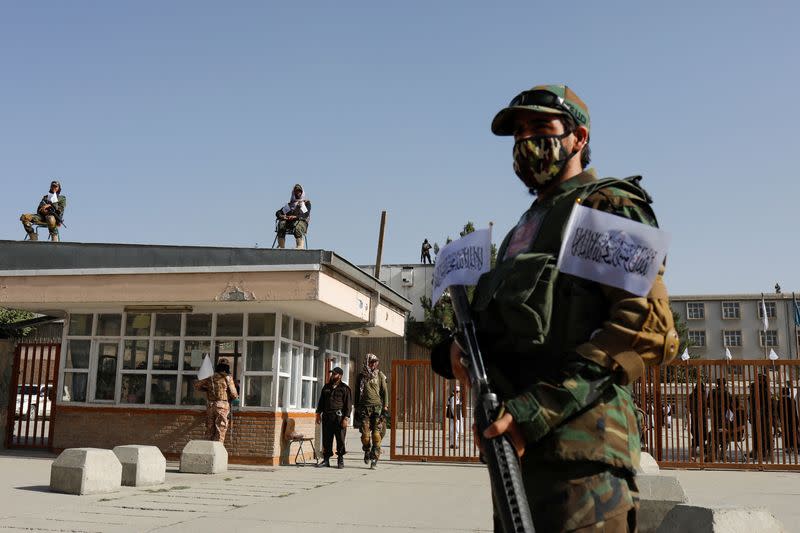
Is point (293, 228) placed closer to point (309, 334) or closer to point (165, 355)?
point (309, 334)

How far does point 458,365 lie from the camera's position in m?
2.58

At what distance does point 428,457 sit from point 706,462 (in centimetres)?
560

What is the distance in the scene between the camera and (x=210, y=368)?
14.8 m

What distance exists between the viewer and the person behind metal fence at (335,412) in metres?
14.9

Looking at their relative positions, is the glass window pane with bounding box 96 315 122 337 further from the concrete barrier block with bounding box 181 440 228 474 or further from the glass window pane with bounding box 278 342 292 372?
the concrete barrier block with bounding box 181 440 228 474

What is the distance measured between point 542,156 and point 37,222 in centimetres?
1962

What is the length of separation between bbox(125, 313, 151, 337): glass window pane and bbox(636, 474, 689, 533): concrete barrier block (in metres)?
11.8

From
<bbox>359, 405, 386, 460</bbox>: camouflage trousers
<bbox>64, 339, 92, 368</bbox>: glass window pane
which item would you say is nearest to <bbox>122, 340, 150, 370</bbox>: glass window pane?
<bbox>64, 339, 92, 368</bbox>: glass window pane

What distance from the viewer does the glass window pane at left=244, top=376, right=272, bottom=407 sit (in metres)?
15.3

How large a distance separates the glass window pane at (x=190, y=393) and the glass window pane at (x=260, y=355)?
3.92 ft

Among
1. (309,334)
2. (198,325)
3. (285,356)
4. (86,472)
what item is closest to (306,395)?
(309,334)

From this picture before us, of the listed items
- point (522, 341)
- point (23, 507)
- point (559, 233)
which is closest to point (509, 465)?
point (522, 341)

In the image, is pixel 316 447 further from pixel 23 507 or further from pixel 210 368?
pixel 23 507

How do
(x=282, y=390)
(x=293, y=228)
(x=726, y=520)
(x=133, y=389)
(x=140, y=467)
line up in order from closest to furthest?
(x=726, y=520)
(x=140, y=467)
(x=282, y=390)
(x=133, y=389)
(x=293, y=228)
